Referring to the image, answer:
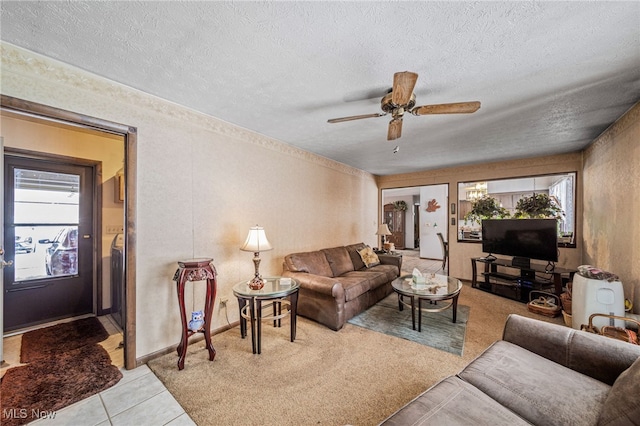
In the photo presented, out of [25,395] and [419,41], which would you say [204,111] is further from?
[25,395]

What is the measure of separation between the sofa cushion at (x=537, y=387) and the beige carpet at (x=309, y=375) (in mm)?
693

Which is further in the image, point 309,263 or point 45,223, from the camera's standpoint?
point 309,263

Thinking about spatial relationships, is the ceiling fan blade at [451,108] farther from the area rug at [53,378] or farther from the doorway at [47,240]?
the doorway at [47,240]

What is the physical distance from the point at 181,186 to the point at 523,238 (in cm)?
523

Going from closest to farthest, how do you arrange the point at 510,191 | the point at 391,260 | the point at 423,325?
the point at 423,325, the point at 391,260, the point at 510,191

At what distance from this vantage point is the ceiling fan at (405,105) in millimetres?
1670

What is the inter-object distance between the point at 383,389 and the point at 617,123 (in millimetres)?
3869

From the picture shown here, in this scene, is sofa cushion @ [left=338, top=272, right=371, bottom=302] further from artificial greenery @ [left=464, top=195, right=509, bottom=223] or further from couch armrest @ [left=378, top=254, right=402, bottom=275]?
artificial greenery @ [left=464, top=195, right=509, bottom=223]

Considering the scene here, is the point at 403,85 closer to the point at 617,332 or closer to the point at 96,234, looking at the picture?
the point at 617,332

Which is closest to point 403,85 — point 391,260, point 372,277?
point 372,277

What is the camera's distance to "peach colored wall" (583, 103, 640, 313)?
242cm

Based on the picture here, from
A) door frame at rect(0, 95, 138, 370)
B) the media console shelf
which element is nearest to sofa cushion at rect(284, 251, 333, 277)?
door frame at rect(0, 95, 138, 370)

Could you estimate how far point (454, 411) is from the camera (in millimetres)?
1123

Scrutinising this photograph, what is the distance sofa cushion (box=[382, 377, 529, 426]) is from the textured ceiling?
204 cm
